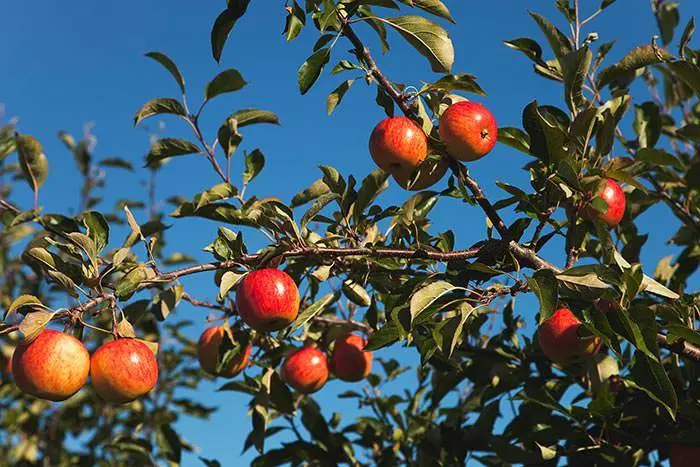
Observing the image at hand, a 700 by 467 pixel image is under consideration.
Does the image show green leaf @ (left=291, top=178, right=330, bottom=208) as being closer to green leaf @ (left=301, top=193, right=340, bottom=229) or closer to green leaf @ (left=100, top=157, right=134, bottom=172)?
green leaf @ (left=301, top=193, right=340, bottom=229)

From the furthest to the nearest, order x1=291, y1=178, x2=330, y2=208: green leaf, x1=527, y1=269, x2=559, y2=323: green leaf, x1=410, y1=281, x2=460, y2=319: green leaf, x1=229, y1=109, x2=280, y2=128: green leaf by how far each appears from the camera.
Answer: x1=229, y1=109, x2=280, y2=128: green leaf → x1=291, y1=178, x2=330, y2=208: green leaf → x1=410, y1=281, x2=460, y2=319: green leaf → x1=527, y1=269, x2=559, y2=323: green leaf

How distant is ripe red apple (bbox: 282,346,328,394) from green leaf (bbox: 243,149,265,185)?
3.23 ft

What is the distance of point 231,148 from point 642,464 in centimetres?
249

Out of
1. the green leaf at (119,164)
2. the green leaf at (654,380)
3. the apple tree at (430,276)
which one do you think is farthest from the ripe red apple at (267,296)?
the green leaf at (119,164)

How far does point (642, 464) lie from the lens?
3596mm

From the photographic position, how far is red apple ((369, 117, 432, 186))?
2617mm

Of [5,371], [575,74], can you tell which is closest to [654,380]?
[575,74]

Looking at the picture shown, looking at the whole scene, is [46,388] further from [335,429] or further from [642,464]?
[642,464]

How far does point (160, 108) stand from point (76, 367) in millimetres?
1279

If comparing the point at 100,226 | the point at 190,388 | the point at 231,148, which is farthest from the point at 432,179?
the point at 190,388

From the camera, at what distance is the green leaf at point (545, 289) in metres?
2.17

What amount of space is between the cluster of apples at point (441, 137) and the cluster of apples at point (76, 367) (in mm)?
1145

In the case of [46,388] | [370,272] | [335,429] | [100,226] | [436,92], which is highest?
[436,92]

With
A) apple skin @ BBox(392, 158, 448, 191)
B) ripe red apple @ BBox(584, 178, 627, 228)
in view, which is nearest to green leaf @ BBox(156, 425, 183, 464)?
apple skin @ BBox(392, 158, 448, 191)
